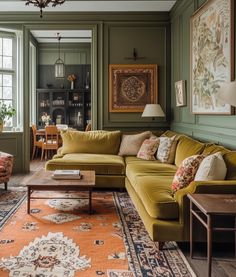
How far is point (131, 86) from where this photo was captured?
691 cm

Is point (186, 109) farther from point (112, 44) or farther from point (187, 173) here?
point (187, 173)

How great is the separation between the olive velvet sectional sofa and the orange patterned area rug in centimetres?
20

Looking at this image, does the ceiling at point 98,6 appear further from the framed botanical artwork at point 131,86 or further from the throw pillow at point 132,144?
the throw pillow at point 132,144

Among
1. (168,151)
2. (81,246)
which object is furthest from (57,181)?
(168,151)

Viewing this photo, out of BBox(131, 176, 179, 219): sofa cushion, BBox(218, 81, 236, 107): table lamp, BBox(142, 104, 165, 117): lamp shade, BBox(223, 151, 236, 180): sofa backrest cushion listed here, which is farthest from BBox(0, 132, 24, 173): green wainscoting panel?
BBox(218, 81, 236, 107): table lamp

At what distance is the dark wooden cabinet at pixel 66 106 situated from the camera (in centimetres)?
1029

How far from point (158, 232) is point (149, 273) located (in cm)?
42

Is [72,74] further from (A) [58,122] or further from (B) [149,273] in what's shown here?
(B) [149,273]

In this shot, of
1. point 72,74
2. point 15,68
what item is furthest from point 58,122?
point 15,68

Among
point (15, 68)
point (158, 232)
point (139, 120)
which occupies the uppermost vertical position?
point (15, 68)

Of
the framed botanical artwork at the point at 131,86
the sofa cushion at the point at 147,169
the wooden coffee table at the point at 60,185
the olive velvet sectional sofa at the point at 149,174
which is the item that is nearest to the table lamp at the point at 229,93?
the olive velvet sectional sofa at the point at 149,174

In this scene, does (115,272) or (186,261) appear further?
(186,261)

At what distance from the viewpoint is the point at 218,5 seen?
4129 millimetres

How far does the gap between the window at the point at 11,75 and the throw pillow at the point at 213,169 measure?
5013 millimetres
